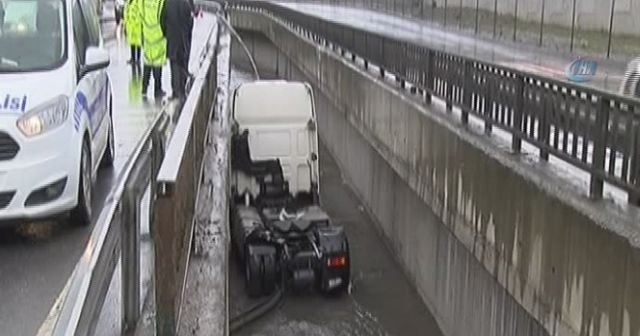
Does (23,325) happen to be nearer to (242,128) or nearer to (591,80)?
(242,128)

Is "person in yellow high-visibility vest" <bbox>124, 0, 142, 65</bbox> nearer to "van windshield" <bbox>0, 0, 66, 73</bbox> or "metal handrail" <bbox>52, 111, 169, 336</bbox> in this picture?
"van windshield" <bbox>0, 0, 66, 73</bbox>

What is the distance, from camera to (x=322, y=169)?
2294cm

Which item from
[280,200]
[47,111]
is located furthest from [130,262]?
[280,200]

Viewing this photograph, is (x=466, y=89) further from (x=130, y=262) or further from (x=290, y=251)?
(x=130, y=262)

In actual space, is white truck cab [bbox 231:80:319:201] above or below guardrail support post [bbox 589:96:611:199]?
below

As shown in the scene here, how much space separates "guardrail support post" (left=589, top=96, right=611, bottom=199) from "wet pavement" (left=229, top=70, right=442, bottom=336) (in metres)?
Answer: 5.52

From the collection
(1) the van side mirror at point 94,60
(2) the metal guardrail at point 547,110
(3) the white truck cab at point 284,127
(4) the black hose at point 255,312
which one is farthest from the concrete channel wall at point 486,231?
(1) the van side mirror at point 94,60

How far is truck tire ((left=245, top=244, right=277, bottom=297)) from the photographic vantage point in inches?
541

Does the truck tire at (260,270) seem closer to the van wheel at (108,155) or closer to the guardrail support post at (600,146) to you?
the van wheel at (108,155)

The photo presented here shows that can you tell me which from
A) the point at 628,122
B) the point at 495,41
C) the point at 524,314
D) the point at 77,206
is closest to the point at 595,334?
the point at 628,122

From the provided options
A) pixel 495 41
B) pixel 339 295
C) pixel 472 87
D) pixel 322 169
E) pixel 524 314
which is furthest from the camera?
pixel 495 41

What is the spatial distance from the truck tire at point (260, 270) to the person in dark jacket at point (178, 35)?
2999 millimetres

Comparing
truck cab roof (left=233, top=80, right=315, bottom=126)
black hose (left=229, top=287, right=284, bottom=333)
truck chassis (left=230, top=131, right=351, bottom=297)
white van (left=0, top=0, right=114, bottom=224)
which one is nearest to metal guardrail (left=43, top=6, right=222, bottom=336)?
white van (left=0, top=0, right=114, bottom=224)

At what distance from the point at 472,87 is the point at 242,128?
6691mm
